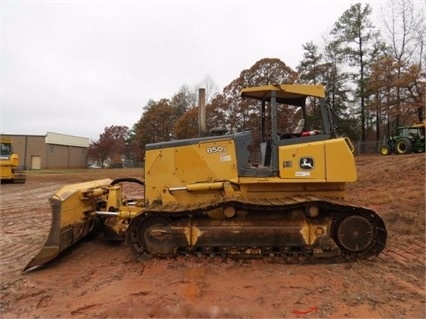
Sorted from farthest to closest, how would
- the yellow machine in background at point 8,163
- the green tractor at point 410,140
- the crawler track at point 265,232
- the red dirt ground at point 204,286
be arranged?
the green tractor at point 410,140
the yellow machine in background at point 8,163
the crawler track at point 265,232
the red dirt ground at point 204,286

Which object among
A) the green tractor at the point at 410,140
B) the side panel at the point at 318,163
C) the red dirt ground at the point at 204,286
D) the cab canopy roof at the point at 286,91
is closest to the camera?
the red dirt ground at the point at 204,286

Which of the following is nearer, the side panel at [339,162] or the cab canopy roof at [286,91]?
the side panel at [339,162]

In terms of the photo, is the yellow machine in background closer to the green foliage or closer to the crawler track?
the crawler track

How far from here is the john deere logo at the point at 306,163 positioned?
6191 mm

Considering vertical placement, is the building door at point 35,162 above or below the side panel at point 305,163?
above

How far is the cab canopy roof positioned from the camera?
6.59 metres

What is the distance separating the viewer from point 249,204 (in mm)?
5809

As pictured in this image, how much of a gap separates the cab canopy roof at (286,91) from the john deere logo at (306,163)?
4.03ft

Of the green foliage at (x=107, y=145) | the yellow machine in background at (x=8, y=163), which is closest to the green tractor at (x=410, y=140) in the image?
the yellow machine in background at (x=8, y=163)

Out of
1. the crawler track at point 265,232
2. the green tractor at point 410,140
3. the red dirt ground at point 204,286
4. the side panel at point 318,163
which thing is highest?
the green tractor at point 410,140

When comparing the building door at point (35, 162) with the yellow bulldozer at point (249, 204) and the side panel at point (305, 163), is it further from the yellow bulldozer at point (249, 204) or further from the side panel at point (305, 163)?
the side panel at point (305, 163)

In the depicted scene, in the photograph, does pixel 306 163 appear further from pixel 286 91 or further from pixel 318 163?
pixel 286 91

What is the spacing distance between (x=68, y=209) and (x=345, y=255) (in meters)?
4.64

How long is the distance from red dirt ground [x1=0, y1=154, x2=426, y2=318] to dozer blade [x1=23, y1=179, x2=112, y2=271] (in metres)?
0.31
